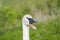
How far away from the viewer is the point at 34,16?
1153 centimetres

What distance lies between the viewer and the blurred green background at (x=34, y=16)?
10.4 m

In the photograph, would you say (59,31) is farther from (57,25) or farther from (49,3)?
(49,3)

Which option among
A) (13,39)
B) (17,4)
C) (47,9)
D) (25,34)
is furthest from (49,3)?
(25,34)

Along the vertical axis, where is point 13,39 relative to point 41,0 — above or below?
below

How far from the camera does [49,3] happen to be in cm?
1205

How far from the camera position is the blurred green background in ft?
34.1

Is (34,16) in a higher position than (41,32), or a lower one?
higher

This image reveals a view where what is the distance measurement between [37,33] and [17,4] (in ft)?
8.91

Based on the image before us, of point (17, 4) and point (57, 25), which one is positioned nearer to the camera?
point (57, 25)

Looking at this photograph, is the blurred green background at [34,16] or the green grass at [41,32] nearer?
the green grass at [41,32]

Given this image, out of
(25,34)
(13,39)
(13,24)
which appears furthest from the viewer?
(13,24)

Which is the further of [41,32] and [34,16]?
[34,16]

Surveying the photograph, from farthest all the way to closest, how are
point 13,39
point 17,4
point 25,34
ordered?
point 17,4, point 13,39, point 25,34

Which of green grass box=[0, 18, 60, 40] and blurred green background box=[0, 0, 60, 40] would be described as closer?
green grass box=[0, 18, 60, 40]
